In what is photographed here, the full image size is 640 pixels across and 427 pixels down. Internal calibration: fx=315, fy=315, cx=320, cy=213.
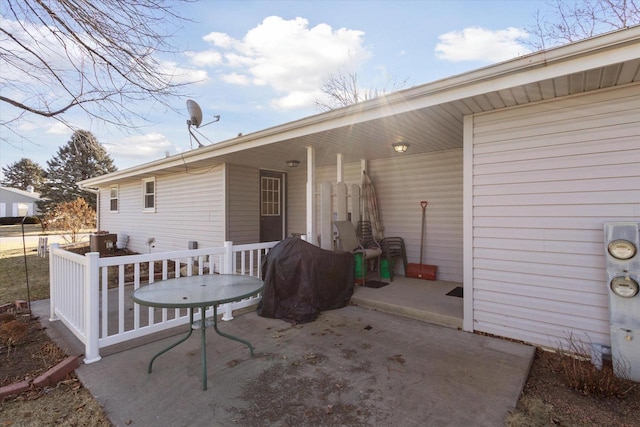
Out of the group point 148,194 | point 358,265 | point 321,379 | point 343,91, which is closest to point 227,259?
point 321,379

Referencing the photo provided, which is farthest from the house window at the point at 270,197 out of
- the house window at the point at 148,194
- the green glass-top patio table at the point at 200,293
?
the green glass-top patio table at the point at 200,293

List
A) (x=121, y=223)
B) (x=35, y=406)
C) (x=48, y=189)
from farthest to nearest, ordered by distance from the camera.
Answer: (x=48, y=189), (x=121, y=223), (x=35, y=406)

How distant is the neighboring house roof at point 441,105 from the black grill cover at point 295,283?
5.07ft

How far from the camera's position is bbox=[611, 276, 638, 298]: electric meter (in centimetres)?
233

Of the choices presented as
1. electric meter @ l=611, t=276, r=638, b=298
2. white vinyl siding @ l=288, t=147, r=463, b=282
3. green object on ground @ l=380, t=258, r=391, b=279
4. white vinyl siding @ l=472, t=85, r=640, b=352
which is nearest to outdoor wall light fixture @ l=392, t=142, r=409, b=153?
white vinyl siding @ l=288, t=147, r=463, b=282

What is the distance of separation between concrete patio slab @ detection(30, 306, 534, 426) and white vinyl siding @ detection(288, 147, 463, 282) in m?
2.29

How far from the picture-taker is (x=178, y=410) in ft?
6.62

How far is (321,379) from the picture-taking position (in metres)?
2.38

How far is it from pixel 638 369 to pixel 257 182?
6.37 metres

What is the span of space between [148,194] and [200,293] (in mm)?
7994

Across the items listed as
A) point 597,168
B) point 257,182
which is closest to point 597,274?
point 597,168

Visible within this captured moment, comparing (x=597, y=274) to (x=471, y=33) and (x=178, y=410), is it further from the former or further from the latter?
(x=471, y=33)

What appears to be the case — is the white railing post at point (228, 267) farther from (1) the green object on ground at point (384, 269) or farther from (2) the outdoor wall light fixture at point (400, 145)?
(2) the outdoor wall light fixture at point (400, 145)

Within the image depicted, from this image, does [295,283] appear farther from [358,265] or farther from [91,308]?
[91,308]
